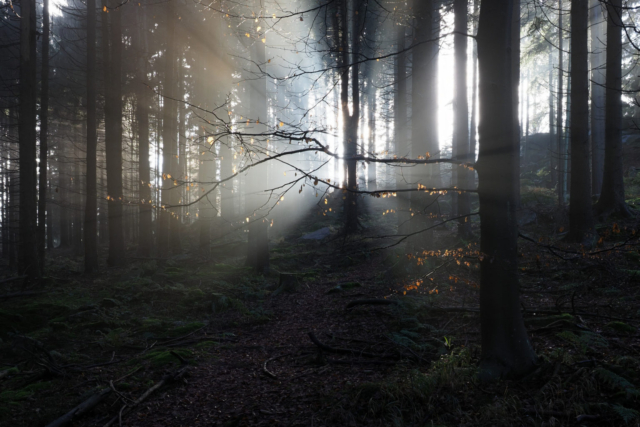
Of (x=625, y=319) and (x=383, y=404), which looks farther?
(x=625, y=319)

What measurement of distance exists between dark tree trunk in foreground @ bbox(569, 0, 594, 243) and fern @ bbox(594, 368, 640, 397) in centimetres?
855

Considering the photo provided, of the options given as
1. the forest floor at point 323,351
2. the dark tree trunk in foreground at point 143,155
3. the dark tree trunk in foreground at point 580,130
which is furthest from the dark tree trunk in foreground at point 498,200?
the dark tree trunk in foreground at point 143,155

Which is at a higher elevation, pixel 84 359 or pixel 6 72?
pixel 6 72

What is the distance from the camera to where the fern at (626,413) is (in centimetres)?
335

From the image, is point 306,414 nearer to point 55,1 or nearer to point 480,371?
point 480,371

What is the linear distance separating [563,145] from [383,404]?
93.0ft

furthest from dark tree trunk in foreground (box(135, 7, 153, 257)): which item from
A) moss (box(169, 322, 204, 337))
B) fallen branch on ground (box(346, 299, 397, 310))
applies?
fallen branch on ground (box(346, 299, 397, 310))

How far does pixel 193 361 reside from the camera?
6.35 meters

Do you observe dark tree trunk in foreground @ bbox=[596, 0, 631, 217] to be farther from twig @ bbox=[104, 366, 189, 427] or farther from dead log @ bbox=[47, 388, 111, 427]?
dead log @ bbox=[47, 388, 111, 427]

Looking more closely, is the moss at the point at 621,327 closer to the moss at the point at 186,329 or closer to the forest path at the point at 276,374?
the forest path at the point at 276,374

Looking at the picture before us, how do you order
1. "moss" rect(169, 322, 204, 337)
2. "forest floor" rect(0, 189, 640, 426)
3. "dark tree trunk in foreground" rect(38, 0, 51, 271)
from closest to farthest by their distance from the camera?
"forest floor" rect(0, 189, 640, 426), "moss" rect(169, 322, 204, 337), "dark tree trunk in foreground" rect(38, 0, 51, 271)

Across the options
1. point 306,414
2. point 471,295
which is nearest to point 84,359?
point 306,414

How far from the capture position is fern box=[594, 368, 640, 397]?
12.3ft

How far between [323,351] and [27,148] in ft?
A: 38.5
